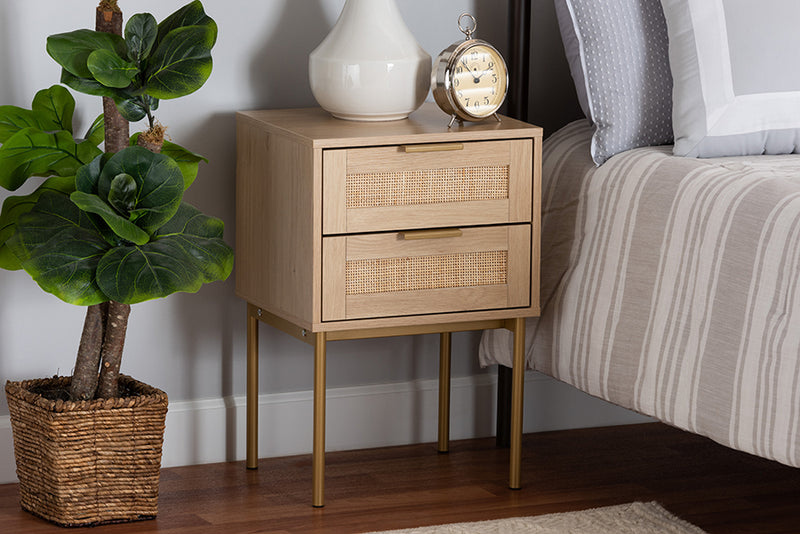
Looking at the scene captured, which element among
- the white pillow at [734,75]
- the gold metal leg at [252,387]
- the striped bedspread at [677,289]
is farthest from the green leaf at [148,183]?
the white pillow at [734,75]

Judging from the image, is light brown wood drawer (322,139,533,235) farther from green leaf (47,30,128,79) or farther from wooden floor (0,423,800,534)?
wooden floor (0,423,800,534)

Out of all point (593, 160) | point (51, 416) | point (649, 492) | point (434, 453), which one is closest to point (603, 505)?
point (649, 492)

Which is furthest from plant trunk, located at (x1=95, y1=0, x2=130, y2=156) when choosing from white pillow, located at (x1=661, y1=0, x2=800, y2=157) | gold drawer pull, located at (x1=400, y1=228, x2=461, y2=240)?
white pillow, located at (x1=661, y1=0, x2=800, y2=157)

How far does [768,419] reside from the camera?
1.78 metres

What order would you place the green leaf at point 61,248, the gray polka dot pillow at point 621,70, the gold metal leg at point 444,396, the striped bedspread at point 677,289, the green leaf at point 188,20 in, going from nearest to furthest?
the striped bedspread at point 677,289
the green leaf at point 61,248
the green leaf at point 188,20
the gray polka dot pillow at point 621,70
the gold metal leg at point 444,396

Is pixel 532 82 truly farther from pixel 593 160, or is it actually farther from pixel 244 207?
pixel 244 207

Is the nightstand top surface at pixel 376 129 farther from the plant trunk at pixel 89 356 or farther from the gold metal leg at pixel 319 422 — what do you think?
the plant trunk at pixel 89 356

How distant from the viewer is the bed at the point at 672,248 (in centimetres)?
180

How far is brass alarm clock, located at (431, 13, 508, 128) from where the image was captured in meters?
2.15

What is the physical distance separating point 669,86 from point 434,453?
88 centimetres

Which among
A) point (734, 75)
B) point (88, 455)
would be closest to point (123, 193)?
point (88, 455)

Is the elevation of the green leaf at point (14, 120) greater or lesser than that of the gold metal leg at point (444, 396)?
greater

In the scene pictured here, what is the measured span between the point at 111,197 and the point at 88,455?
1.45ft

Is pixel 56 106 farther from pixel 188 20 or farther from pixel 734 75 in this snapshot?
pixel 734 75
